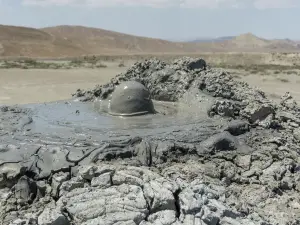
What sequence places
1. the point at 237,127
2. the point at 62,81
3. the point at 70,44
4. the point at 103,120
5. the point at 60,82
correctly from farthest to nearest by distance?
the point at 70,44 < the point at 62,81 < the point at 60,82 < the point at 103,120 < the point at 237,127

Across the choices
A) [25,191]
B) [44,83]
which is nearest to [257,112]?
[25,191]

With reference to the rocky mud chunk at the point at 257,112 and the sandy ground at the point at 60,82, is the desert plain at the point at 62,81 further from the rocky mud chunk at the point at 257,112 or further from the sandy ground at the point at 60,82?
the rocky mud chunk at the point at 257,112

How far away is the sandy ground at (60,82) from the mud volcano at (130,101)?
337 inches

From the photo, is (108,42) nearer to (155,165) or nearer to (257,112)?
(257,112)

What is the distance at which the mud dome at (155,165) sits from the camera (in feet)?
13.9

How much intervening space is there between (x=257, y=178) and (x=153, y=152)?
1196 millimetres

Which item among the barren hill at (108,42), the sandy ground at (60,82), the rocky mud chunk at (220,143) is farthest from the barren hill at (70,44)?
the rocky mud chunk at (220,143)

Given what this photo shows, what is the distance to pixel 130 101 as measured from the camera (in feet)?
21.2

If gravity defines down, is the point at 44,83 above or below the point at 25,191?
below

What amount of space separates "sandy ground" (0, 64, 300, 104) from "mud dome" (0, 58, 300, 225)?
351 inches

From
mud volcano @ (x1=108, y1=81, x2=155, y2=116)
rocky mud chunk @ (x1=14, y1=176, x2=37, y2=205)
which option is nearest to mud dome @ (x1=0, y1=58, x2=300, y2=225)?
rocky mud chunk @ (x1=14, y1=176, x2=37, y2=205)

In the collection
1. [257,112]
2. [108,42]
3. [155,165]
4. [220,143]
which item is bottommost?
[108,42]

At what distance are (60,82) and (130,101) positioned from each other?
14325mm

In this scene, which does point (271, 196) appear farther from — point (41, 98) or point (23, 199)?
point (41, 98)
